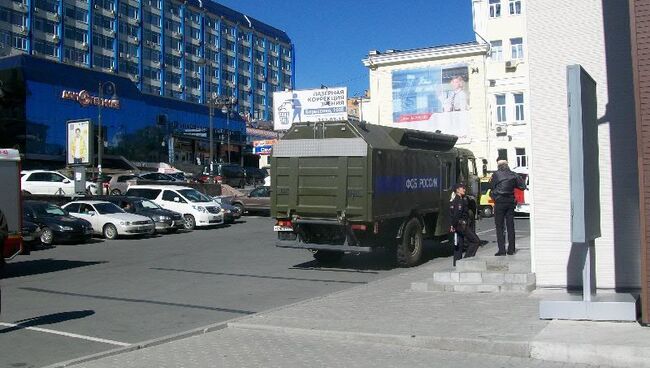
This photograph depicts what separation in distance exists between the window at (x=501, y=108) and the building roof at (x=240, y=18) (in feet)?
213

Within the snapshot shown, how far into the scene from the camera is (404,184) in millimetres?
14820

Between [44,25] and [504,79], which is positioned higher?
[44,25]

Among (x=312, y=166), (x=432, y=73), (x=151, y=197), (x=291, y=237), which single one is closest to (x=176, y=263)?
(x=291, y=237)

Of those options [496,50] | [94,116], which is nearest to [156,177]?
[94,116]

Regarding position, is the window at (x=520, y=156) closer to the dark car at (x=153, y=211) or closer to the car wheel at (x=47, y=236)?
the dark car at (x=153, y=211)

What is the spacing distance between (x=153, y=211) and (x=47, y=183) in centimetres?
1125

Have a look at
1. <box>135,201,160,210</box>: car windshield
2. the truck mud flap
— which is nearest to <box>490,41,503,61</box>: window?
<box>135,201,160,210</box>: car windshield

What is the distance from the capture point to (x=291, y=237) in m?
14.8

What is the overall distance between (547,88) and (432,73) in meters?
44.1

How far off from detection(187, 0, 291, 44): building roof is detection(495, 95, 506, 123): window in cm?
6494

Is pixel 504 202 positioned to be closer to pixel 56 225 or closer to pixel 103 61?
pixel 56 225

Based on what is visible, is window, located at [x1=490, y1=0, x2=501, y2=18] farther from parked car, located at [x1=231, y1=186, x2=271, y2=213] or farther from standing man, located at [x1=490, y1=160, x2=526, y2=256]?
standing man, located at [x1=490, y1=160, x2=526, y2=256]

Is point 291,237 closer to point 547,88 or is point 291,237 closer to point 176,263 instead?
point 176,263

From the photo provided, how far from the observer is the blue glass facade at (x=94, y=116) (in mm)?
56969
